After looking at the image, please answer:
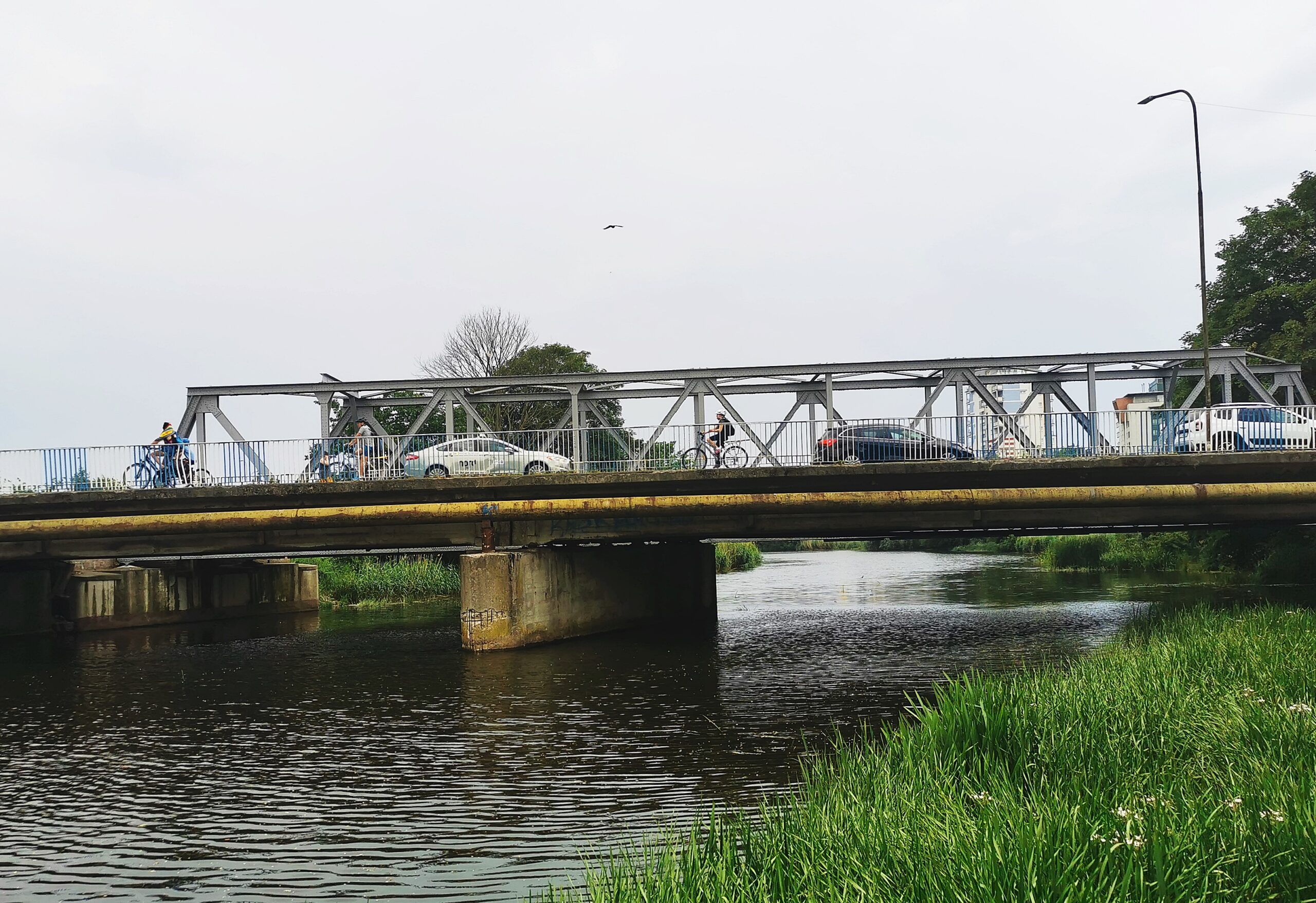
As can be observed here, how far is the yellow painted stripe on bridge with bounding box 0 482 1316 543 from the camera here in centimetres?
2614

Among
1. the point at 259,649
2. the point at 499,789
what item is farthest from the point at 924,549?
the point at 499,789

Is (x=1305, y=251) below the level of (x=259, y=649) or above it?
above

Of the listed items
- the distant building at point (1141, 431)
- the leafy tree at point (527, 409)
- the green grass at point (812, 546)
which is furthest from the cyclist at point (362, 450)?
the green grass at point (812, 546)

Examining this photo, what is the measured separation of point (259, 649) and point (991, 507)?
19521 millimetres

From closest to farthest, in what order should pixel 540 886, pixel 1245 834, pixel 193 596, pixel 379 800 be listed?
1. pixel 1245 834
2. pixel 540 886
3. pixel 379 800
4. pixel 193 596

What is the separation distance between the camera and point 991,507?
27.0 meters

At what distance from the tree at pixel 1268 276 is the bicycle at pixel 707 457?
39.6 metres

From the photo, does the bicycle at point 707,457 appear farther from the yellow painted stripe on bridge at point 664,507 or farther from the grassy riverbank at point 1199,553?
the grassy riverbank at point 1199,553

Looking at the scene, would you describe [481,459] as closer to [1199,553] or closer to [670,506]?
[670,506]

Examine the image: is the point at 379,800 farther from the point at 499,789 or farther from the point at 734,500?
the point at 734,500

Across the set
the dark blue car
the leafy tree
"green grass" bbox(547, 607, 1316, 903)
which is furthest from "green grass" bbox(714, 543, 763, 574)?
"green grass" bbox(547, 607, 1316, 903)

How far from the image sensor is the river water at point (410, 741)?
1059cm

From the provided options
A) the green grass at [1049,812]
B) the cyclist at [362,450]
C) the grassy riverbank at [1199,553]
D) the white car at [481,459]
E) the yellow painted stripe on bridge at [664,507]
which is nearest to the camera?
the green grass at [1049,812]

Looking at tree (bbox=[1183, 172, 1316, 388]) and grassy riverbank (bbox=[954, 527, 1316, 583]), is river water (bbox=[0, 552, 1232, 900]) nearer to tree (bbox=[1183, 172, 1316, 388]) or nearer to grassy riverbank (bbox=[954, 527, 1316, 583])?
grassy riverbank (bbox=[954, 527, 1316, 583])
